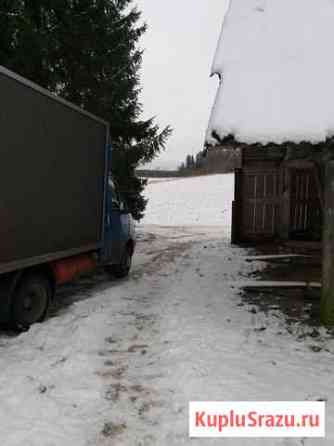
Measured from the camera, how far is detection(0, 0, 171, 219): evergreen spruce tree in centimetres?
1045

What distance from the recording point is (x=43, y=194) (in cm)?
503

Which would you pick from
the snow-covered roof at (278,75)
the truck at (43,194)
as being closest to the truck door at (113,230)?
the truck at (43,194)

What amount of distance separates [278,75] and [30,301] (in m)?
4.45

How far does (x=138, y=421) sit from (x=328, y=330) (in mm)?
3155

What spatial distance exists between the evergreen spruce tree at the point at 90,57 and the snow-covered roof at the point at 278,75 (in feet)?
21.6

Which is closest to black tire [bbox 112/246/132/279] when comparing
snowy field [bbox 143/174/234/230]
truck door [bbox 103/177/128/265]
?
truck door [bbox 103/177/128/265]

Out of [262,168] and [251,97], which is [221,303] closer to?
[251,97]

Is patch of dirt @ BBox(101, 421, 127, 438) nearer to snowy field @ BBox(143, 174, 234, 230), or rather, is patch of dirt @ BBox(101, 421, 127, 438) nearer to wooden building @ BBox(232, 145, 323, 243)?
wooden building @ BBox(232, 145, 323, 243)

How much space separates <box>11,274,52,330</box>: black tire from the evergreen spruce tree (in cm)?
733

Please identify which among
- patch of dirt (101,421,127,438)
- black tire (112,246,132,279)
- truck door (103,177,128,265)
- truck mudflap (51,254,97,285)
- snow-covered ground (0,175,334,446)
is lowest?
patch of dirt (101,421,127,438)

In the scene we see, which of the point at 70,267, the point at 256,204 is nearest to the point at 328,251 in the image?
the point at 70,267

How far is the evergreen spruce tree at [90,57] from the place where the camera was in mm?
10453

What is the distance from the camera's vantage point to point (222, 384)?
11.7 ft

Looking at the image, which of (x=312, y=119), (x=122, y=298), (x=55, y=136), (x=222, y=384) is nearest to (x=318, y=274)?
(x=122, y=298)
